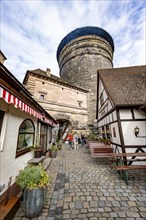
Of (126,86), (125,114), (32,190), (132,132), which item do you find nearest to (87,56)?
(126,86)

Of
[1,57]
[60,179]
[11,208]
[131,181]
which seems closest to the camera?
[11,208]

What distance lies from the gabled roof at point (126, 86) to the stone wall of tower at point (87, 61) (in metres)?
12.2

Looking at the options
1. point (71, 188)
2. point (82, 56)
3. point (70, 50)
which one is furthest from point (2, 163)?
point (70, 50)

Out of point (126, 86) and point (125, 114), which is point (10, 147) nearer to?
point (125, 114)

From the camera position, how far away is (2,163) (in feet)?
8.62

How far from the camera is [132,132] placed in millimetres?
5809

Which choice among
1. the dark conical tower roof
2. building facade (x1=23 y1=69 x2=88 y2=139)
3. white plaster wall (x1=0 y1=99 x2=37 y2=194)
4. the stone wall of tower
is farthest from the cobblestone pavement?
the dark conical tower roof

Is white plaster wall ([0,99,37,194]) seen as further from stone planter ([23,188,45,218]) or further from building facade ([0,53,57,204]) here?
stone planter ([23,188,45,218])

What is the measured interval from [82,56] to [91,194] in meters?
25.1

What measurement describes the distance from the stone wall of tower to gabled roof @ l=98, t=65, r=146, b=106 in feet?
39.9

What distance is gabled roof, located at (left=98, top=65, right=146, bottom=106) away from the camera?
6.13 metres

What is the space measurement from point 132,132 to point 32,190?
5.42 meters

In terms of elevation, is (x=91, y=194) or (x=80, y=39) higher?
(x=80, y=39)

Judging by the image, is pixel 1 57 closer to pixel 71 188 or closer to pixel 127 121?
pixel 71 188
